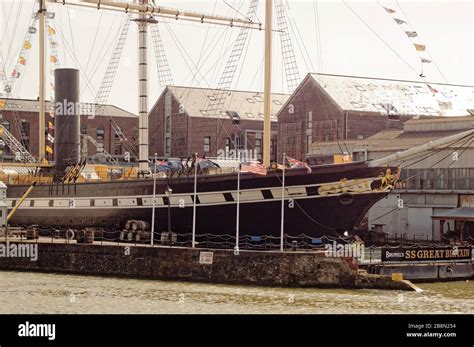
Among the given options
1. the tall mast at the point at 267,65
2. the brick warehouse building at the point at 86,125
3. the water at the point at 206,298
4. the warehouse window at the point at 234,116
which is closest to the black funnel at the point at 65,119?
the tall mast at the point at 267,65

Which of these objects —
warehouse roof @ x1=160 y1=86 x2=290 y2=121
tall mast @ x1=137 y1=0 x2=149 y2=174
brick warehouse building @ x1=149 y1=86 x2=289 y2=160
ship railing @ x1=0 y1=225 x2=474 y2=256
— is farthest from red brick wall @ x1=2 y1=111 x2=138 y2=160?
ship railing @ x1=0 y1=225 x2=474 y2=256

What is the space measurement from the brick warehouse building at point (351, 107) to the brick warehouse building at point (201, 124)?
8774 millimetres

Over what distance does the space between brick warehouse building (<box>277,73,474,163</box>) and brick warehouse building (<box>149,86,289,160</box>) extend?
8.77 meters

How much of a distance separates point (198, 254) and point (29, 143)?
5260cm

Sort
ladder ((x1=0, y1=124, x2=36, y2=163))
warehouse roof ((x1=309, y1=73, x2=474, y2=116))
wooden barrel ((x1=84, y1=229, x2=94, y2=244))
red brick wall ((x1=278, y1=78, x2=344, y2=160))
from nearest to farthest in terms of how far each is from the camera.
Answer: wooden barrel ((x1=84, y1=229, x2=94, y2=244))
ladder ((x1=0, y1=124, x2=36, y2=163))
red brick wall ((x1=278, y1=78, x2=344, y2=160))
warehouse roof ((x1=309, y1=73, x2=474, y2=116))

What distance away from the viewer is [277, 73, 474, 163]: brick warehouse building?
68.7 metres

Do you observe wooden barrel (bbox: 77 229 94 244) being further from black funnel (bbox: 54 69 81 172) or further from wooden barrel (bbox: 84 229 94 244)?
black funnel (bbox: 54 69 81 172)

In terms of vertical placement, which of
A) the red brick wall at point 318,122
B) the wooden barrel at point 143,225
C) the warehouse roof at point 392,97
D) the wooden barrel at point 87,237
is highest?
the warehouse roof at point 392,97

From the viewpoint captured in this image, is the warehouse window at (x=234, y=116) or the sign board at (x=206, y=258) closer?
the sign board at (x=206, y=258)

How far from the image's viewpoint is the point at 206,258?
133 ft

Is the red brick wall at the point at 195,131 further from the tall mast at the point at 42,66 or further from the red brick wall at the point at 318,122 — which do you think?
the tall mast at the point at 42,66

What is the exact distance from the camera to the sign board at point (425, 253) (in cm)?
4031

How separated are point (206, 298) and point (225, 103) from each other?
166 ft

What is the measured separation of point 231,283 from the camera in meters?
39.8
